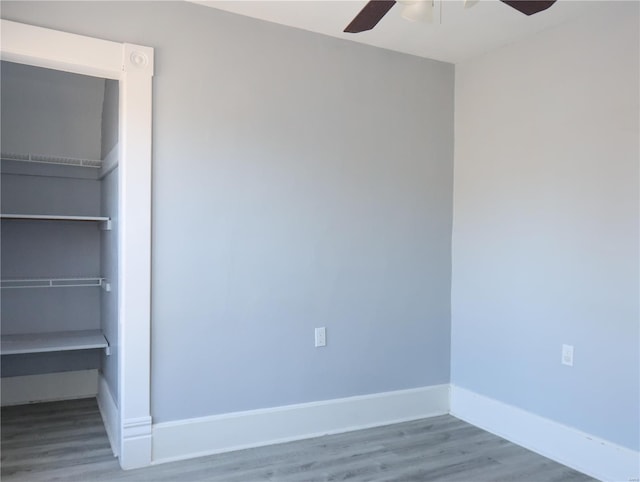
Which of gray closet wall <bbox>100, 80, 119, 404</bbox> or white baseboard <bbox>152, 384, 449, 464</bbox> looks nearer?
white baseboard <bbox>152, 384, 449, 464</bbox>

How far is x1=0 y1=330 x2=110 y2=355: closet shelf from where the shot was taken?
10.8ft

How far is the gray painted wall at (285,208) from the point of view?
2803 mm

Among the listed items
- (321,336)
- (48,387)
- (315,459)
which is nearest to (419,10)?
(321,336)

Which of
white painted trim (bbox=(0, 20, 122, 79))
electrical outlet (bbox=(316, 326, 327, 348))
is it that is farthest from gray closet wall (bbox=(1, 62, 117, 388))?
electrical outlet (bbox=(316, 326, 327, 348))

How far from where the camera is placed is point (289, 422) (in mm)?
3137

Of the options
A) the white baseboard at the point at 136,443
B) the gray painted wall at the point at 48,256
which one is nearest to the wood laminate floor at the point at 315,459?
the white baseboard at the point at 136,443

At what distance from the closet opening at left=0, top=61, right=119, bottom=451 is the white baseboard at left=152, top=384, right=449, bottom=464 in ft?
3.47

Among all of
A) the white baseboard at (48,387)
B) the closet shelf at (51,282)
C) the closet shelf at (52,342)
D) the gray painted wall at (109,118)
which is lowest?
the white baseboard at (48,387)

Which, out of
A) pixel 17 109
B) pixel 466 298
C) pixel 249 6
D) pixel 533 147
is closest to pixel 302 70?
pixel 249 6

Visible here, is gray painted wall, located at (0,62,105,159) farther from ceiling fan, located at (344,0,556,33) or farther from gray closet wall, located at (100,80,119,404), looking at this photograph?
ceiling fan, located at (344,0,556,33)

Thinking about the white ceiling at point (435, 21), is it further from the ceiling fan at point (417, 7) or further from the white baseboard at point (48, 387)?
the white baseboard at point (48, 387)

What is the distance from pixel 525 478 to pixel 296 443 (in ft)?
4.27

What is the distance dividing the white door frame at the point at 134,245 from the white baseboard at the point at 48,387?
1.42 m

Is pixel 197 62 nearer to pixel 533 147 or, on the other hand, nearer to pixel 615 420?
pixel 533 147
